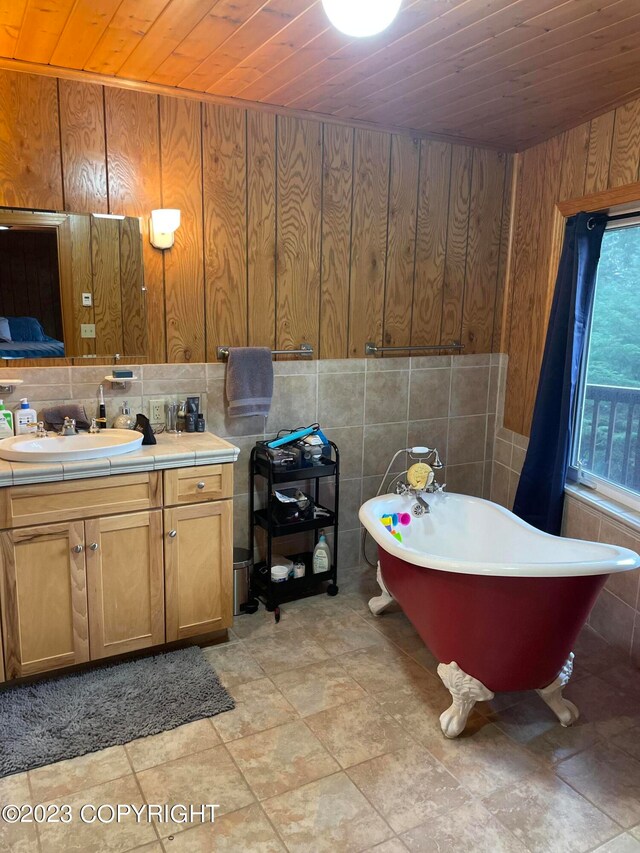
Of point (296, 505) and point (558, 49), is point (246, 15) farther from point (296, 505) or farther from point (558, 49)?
point (296, 505)

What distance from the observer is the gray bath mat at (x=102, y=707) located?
2.24 meters

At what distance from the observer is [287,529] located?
10.5 feet

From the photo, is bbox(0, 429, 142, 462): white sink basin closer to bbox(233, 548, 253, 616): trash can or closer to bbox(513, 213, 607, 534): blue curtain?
bbox(233, 548, 253, 616): trash can

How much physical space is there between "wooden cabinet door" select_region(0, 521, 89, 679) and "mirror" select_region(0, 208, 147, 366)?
795 millimetres

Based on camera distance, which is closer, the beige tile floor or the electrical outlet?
the beige tile floor

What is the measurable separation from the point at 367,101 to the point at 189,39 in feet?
3.13

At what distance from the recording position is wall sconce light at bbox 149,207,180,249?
2869 millimetres

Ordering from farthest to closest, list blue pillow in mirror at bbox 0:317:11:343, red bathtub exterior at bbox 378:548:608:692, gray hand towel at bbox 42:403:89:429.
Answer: gray hand towel at bbox 42:403:89:429 < blue pillow in mirror at bbox 0:317:11:343 < red bathtub exterior at bbox 378:548:608:692

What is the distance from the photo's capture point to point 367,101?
9.72ft

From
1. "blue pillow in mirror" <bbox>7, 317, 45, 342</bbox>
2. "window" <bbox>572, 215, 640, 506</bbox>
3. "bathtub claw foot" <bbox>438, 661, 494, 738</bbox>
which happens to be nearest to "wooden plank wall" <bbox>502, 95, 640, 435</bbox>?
"window" <bbox>572, 215, 640, 506</bbox>

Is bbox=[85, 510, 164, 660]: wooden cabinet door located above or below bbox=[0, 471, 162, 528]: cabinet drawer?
below

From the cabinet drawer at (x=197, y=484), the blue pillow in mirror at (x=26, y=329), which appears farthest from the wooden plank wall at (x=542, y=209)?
the blue pillow in mirror at (x=26, y=329)

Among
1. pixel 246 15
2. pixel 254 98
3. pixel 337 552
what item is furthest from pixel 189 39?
pixel 337 552

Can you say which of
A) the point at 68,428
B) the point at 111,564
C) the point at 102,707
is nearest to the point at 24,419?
the point at 68,428
